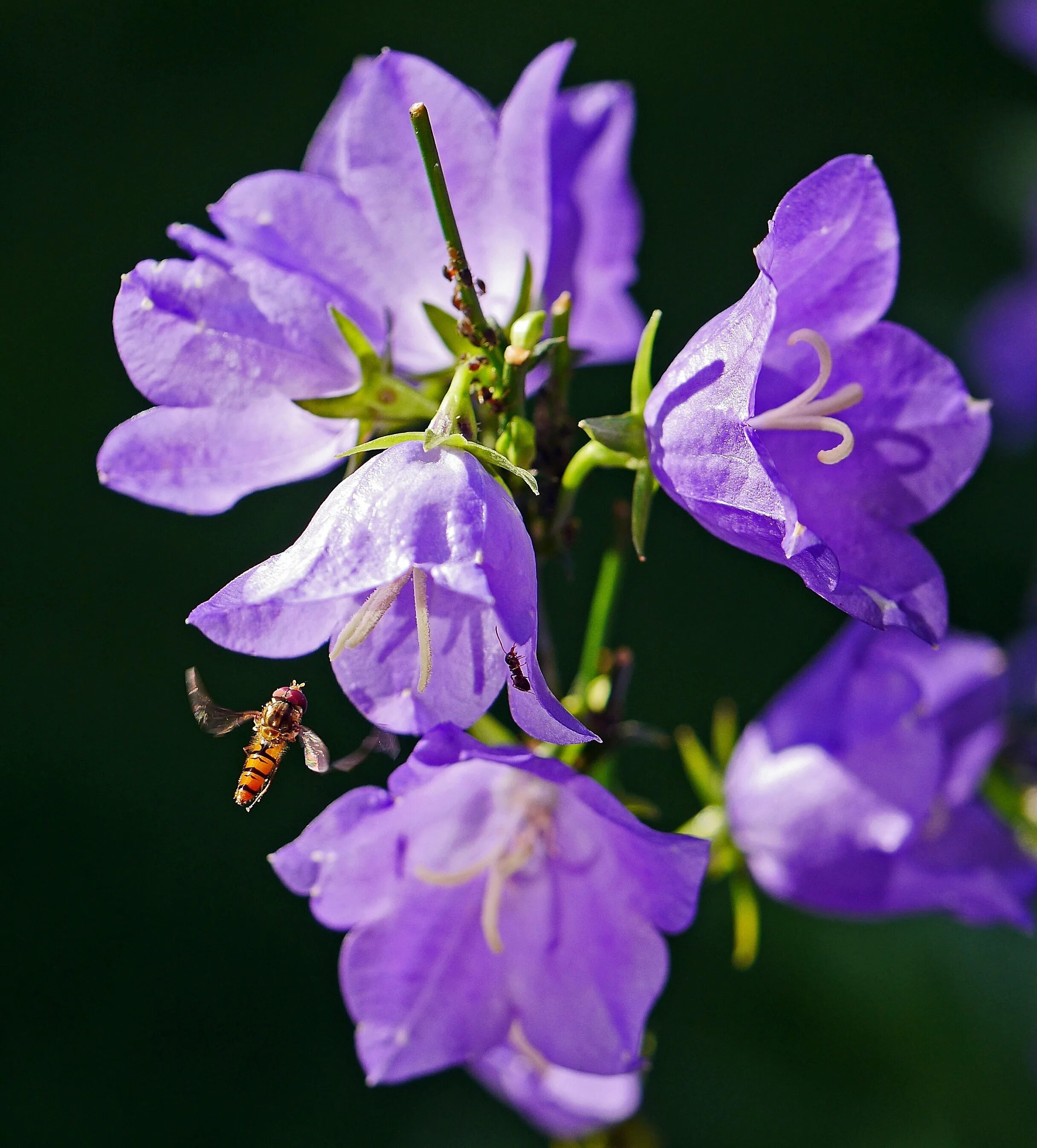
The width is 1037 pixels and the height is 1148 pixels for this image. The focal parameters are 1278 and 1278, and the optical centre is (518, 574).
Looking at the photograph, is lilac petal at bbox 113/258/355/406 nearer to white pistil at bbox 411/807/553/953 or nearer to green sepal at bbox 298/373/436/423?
green sepal at bbox 298/373/436/423

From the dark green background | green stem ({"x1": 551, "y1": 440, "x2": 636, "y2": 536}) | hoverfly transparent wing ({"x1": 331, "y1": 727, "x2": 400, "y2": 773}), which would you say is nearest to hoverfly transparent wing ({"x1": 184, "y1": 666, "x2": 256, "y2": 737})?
hoverfly transparent wing ({"x1": 331, "y1": 727, "x2": 400, "y2": 773})

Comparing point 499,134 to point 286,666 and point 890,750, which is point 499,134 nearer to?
point 890,750

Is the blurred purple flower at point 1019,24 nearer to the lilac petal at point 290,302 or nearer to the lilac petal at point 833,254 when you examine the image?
the lilac petal at point 833,254

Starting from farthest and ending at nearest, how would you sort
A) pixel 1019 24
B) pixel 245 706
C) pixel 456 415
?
pixel 1019 24, pixel 245 706, pixel 456 415

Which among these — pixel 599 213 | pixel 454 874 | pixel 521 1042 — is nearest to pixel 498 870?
pixel 454 874

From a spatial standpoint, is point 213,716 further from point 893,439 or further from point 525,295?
point 893,439
